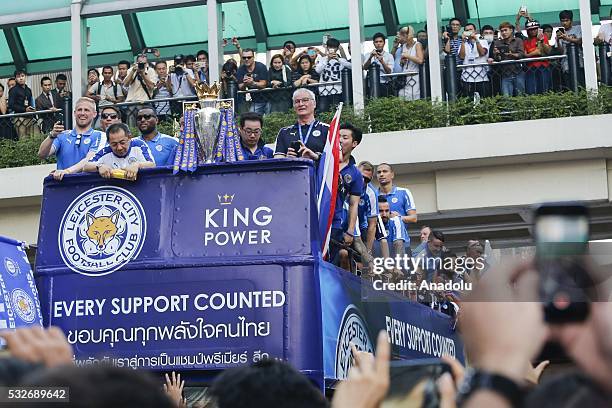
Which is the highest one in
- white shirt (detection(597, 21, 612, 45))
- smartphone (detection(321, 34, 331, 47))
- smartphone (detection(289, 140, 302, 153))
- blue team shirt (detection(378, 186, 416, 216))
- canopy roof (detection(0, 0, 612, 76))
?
canopy roof (detection(0, 0, 612, 76))

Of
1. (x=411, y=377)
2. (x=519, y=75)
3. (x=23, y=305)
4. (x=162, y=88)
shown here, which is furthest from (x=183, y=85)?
(x=411, y=377)

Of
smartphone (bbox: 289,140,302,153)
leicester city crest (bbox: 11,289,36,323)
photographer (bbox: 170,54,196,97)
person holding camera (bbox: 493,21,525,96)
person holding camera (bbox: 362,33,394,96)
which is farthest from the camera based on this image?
photographer (bbox: 170,54,196,97)

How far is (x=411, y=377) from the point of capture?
10.5ft

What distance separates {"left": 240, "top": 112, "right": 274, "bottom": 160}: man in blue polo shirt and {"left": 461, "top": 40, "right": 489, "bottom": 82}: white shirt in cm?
870

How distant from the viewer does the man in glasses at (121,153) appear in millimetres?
8367

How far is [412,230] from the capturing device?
17703 mm

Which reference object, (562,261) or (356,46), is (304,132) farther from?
(356,46)

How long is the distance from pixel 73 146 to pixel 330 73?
8478 mm

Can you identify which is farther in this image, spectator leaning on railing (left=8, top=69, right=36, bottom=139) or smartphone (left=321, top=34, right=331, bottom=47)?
spectator leaning on railing (left=8, top=69, right=36, bottom=139)

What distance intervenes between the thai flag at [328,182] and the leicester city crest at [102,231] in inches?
50.4

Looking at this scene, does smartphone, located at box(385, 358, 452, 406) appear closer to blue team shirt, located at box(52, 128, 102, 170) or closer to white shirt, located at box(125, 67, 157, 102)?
blue team shirt, located at box(52, 128, 102, 170)

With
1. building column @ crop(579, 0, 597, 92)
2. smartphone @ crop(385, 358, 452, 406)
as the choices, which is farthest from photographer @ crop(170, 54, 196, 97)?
smartphone @ crop(385, 358, 452, 406)

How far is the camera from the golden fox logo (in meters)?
8.00

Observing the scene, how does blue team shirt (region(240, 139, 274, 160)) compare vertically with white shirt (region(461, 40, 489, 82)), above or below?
below
